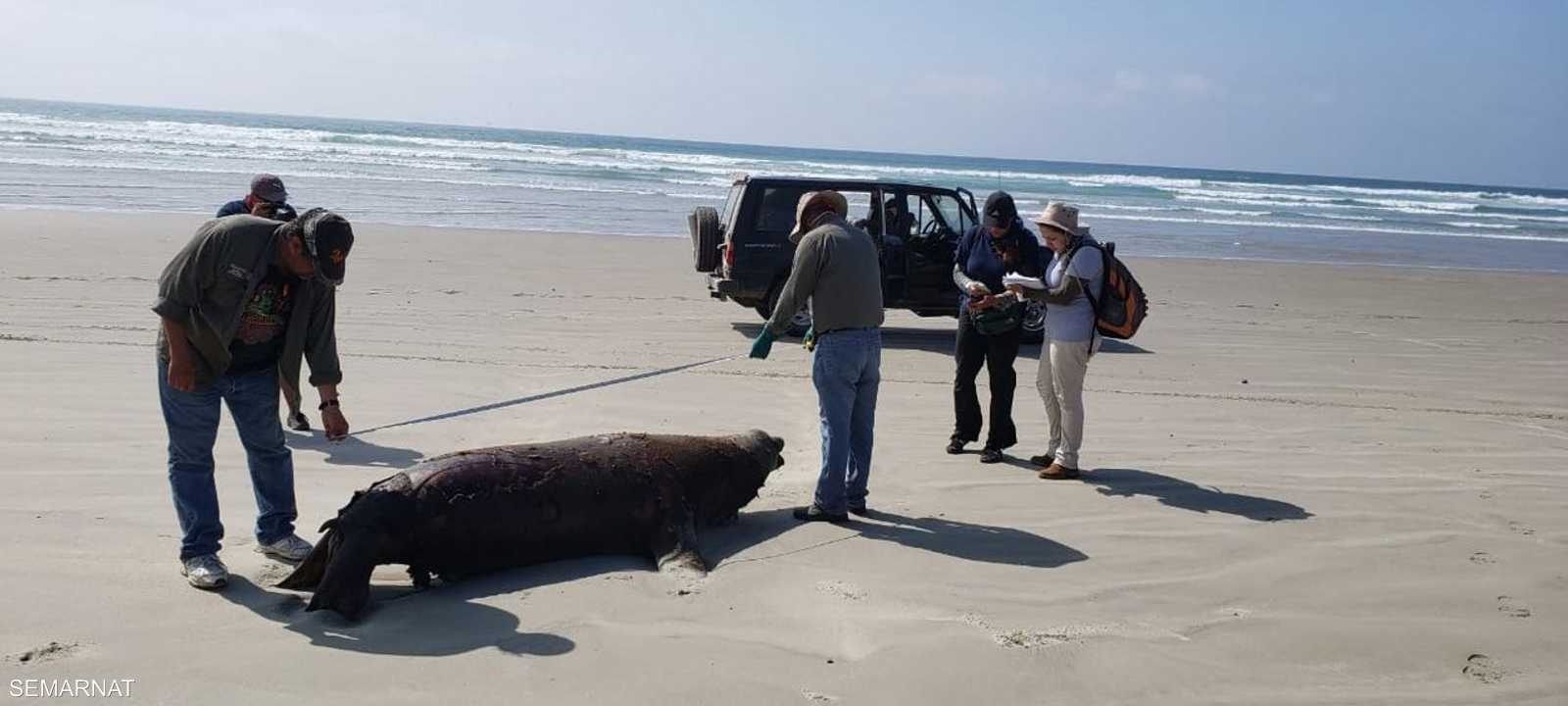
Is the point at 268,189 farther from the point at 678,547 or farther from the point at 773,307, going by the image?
the point at 773,307

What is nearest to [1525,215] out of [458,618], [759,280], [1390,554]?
[759,280]

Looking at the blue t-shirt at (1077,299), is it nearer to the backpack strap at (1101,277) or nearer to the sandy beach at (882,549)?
the backpack strap at (1101,277)

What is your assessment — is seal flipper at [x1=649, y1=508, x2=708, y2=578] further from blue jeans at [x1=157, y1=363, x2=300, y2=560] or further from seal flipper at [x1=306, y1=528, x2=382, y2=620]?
blue jeans at [x1=157, y1=363, x2=300, y2=560]

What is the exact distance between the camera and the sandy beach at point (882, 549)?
13.7ft

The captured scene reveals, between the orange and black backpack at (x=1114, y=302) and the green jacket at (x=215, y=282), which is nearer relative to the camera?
the green jacket at (x=215, y=282)

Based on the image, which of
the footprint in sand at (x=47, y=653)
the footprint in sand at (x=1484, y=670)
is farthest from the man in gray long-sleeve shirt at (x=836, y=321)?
the footprint in sand at (x=47, y=653)

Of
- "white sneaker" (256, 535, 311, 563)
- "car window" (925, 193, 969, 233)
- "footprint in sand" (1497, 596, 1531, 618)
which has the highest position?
"car window" (925, 193, 969, 233)

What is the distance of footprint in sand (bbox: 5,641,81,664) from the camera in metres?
4.04

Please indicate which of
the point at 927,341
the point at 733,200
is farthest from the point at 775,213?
the point at 927,341

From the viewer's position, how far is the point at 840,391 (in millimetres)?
5879

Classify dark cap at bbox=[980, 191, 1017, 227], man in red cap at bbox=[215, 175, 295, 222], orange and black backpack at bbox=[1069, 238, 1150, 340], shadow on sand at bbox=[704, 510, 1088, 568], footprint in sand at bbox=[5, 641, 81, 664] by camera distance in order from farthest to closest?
1. dark cap at bbox=[980, 191, 1017, 227]
2. man in red cap at bbox=[215, 175, 295, 222]
3. orange and black backpack at bbox=[1069, 238, 1150, 340]
4. shadow on sand at bbox=[704, 510, 1088, 568]
5. footprint in sand at bbox=[5, 641, 81, 664]

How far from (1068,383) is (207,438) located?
4382mm

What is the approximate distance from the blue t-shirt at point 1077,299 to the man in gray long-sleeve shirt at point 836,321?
1380 mm

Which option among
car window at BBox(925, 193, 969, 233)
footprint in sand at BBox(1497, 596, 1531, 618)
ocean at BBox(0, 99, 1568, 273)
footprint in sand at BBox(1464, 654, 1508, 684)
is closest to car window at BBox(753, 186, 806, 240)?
car window at BBox(925, 193, 969, 233)
